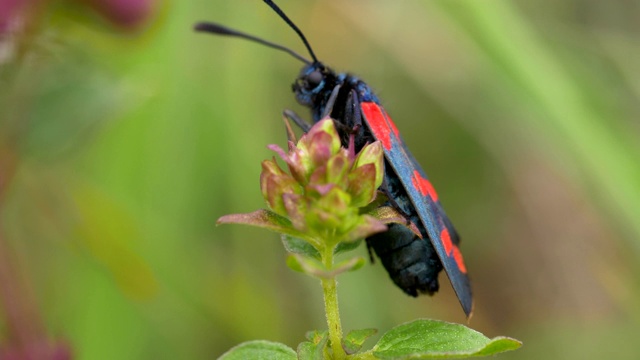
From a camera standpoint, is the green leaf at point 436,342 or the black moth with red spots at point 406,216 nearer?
the green leaf at point 436,342

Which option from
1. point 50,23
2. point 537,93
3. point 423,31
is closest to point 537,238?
point 537,93

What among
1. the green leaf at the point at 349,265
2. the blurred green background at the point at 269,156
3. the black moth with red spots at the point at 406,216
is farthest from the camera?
the blurred green background at the point at 269,156

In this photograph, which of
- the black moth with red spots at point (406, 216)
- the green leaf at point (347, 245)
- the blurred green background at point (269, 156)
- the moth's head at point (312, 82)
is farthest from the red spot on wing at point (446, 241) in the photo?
the blurred green background at point (269, 156)

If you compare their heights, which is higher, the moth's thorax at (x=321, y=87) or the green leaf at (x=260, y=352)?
the moth's thorax at (x=321, y=87)

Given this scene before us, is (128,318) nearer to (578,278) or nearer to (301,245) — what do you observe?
(301,245)

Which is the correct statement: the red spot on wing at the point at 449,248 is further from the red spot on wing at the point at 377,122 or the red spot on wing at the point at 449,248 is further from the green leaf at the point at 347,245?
the green leaf at the point at 347,245

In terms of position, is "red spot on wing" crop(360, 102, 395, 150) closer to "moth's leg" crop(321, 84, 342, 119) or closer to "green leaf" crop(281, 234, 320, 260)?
"moth's leg" crop(321, 84, 342, 119)

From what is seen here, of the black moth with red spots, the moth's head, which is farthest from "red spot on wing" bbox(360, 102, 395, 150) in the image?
the moth's head

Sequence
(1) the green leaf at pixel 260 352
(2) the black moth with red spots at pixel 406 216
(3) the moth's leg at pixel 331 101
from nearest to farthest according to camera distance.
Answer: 1. (1) the green leaf at pixel 260 352
2. (2) the black moth with red spots at pixel 406 216
3. (3) the moth's leg at pixel 331 101
